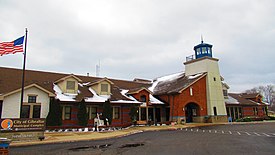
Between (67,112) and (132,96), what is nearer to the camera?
(67,112)

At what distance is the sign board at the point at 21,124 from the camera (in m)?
14.3

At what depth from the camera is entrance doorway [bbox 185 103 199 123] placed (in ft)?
114

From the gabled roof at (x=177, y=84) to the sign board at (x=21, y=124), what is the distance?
20.5 m

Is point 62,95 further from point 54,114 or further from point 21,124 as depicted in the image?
point 21,124

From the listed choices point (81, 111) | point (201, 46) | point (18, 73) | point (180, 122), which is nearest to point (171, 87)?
point (180, 122)

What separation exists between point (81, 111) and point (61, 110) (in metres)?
2.02

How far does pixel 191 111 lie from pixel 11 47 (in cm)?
2736

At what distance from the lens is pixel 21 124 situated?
589 inches

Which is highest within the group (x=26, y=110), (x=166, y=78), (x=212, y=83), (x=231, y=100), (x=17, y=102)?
(x=166, y=78)

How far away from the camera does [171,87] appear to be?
35094mm

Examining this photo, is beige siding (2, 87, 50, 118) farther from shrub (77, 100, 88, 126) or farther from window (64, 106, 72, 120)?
shrub (77, 100, 88, 126)

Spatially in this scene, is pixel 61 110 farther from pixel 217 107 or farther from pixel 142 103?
pixel 217 107

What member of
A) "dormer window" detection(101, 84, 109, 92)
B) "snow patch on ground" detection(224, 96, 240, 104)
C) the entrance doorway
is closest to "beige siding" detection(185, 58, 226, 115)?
the entrance doorway

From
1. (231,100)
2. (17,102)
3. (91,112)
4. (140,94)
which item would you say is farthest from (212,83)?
(17,102)
